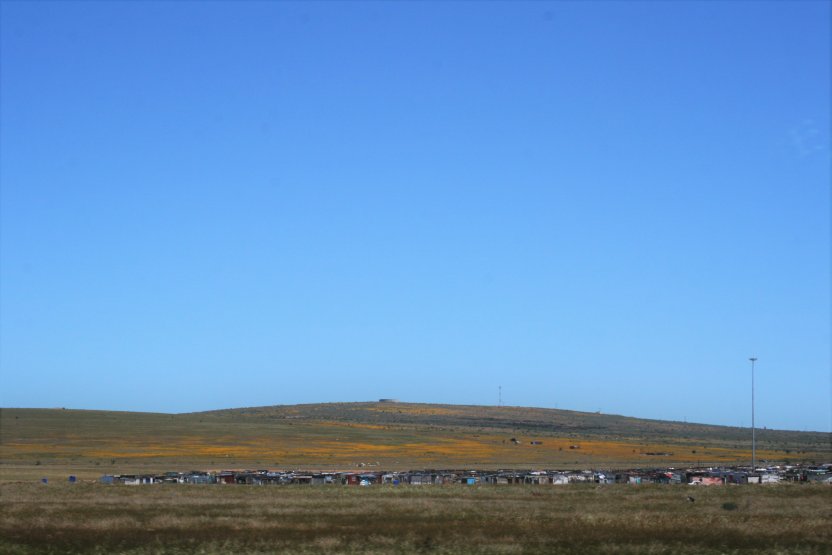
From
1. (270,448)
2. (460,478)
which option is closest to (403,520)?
(460,478)

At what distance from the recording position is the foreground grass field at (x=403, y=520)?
114 feet

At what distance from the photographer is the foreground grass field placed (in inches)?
1372

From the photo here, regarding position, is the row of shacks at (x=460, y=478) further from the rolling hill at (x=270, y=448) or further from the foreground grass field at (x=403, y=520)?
the rolling hill at (x=270, y=448)


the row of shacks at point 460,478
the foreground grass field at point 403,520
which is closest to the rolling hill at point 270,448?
the row of shacks at point 460,478

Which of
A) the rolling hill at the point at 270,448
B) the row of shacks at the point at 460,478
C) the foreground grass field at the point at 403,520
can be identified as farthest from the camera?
the rolling hill at the point at 270,448

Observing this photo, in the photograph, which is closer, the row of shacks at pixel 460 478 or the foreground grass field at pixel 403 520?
the foreground grass field at pixel 403 520

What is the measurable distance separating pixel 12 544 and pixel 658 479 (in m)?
50.0

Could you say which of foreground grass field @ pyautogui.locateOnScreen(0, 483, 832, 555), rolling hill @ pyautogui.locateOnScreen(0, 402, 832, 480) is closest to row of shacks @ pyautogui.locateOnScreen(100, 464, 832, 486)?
foreground grass field @ pyautogui.locateOnScreen(0, 483, 832, 555)

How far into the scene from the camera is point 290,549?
33812 millimetres

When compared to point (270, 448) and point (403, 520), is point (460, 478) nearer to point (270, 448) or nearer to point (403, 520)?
point (403, 520)

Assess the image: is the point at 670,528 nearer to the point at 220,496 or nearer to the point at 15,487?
the point at 220,496

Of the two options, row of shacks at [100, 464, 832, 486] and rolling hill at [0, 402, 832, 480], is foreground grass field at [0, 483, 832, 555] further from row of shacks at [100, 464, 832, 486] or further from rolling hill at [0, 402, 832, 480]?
rolling hill at [0, 402, 832, 480]

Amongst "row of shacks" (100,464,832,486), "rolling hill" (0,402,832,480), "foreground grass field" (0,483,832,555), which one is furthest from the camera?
"rolling hill" (0,402,832,480)

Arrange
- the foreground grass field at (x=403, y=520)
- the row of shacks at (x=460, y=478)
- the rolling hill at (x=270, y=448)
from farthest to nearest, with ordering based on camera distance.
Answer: the rolling hill at (x=270, y=448), the row of shacks at (x=460, y=478), the foreground grass field at (x=403, y=520)
